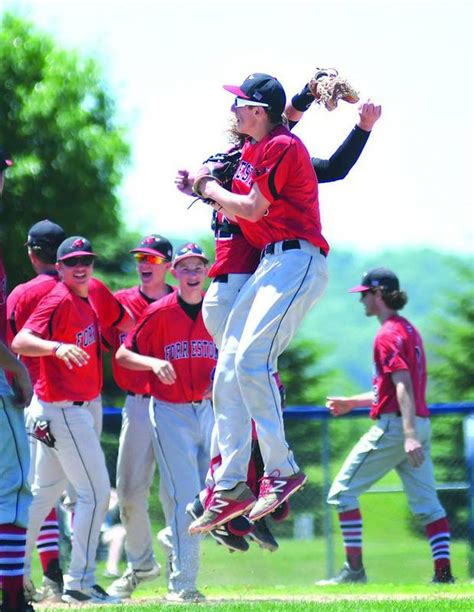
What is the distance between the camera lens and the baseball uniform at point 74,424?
32.0 feet

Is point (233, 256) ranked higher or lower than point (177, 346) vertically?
lower

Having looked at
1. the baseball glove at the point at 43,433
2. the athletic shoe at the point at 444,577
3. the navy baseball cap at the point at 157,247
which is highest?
the navy baseball cap at the point at 157,247

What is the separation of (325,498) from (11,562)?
6.58 meters

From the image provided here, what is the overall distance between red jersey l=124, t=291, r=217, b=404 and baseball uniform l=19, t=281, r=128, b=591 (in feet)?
1.66

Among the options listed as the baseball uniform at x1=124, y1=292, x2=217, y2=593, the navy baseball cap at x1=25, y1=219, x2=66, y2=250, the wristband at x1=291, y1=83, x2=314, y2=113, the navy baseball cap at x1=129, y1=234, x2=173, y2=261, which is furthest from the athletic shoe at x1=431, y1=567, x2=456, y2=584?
the wristband at x1=291, y1=83, x2=314, y2=113

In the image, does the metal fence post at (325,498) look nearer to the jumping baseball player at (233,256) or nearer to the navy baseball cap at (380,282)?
the navy baseball cap at (380,282)

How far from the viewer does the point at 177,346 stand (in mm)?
10273

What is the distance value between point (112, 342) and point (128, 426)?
0.75 meters

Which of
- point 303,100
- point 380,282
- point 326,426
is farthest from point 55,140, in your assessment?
point 303,100

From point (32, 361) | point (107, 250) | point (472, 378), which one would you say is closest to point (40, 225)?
point (32, 361)

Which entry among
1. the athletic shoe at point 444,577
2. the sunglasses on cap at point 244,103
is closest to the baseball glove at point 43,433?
the sunglasses on cap at point 244,103

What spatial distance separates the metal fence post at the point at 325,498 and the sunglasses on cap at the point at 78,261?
13.6 ft

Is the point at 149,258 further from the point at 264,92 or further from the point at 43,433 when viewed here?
the point at 264,92

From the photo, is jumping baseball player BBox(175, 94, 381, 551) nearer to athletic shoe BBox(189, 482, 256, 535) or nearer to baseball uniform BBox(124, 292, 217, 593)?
athletic shoe BBox(189, 482, 256, 535)
